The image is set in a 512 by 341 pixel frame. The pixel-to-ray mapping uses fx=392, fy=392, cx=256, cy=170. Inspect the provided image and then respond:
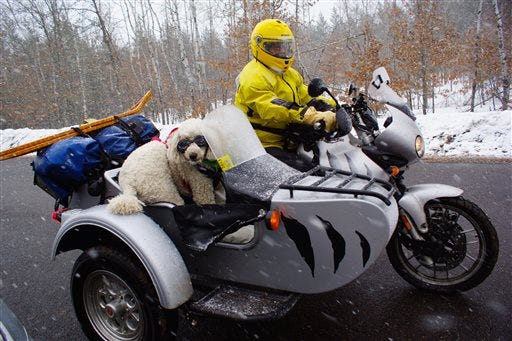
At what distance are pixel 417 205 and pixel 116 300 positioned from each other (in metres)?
2.29

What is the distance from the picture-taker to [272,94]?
343 cm

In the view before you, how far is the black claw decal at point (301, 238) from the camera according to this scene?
228 centimetres

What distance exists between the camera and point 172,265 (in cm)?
249

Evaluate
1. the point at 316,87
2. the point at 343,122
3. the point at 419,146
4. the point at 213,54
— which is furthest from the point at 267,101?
the point at 213,54

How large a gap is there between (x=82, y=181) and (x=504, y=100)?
→ 51.0ft

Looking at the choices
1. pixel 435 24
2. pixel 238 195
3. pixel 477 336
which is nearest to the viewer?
pixel 238 195

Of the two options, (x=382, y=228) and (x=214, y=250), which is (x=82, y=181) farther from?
(x=382, y=228)

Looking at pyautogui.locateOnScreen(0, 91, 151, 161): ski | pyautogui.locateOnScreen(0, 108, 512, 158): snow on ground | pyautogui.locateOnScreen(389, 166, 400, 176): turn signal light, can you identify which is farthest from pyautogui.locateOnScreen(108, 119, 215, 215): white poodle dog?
pyautogui.locateOnScreen(0, 108, 512, 158): snow on ground

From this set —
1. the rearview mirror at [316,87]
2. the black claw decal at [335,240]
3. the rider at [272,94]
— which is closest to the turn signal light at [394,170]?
the rider at [272,94]

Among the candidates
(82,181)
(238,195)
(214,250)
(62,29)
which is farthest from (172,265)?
(62,29)

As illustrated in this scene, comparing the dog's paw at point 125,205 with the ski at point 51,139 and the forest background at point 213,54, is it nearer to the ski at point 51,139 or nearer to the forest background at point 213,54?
the ski at point 51,139

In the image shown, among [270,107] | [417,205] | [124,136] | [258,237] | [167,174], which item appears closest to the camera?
[258,237]

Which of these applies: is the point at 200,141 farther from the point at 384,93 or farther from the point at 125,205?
the point at 384,93

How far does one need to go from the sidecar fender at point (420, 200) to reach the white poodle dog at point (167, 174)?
4.70 ft
